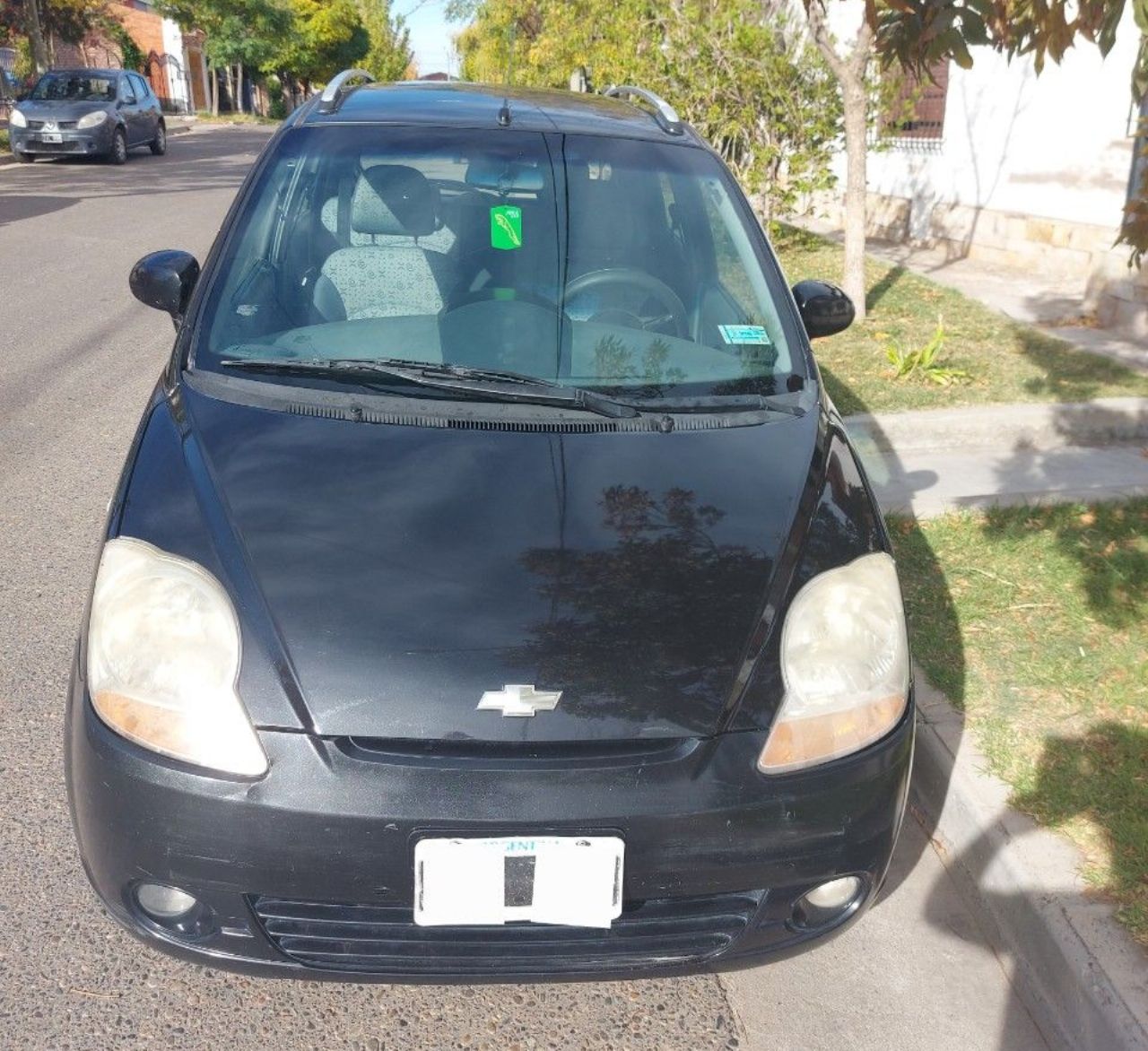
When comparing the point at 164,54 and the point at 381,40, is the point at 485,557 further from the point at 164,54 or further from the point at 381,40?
the point at 381,40

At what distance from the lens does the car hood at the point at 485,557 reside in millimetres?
2023

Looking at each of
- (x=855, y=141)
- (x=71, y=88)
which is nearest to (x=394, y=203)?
(x=855, y=141)

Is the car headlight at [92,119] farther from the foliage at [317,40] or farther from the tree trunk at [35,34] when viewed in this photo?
the foliage at [317,40]

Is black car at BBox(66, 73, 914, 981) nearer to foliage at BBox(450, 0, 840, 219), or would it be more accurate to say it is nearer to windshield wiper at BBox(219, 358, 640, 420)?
windshield wiper at BBox(219, 358, 640, 420)

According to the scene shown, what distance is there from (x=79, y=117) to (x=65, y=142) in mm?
499

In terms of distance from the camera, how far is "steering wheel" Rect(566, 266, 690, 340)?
10.2 ft

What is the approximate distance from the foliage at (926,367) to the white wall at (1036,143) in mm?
3571

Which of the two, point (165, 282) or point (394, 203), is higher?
point (394, 203)

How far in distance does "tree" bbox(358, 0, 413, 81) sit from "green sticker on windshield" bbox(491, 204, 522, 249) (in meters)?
67.3

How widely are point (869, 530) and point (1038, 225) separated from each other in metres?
9.45

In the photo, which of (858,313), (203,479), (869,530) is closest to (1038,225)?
(858,313)

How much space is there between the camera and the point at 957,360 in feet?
23.1

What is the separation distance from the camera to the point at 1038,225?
10758 mm

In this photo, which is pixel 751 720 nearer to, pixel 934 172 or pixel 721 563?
pixel 721 563
